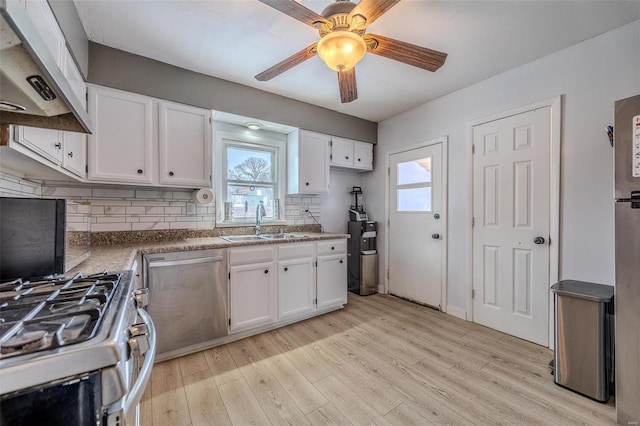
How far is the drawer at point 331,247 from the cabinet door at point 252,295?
0.60 m

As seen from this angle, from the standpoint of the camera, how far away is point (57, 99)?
840 millimetres

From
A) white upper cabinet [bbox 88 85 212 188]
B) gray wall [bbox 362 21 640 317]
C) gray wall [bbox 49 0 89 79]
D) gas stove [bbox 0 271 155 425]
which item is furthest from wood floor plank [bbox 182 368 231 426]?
gray wall [bbox 362 21 640 317]

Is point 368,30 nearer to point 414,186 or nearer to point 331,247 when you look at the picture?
point 414,186

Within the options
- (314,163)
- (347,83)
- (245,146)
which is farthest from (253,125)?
(347,83)

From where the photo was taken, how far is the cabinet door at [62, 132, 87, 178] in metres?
1.59

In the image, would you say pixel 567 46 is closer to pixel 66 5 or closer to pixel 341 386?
pixel 341 386

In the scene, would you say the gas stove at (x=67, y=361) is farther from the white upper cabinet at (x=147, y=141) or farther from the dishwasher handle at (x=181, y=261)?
the white upper cabinet at (x=147, y=141)

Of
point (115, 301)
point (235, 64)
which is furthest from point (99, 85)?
point (115, 301)

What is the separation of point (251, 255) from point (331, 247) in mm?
961

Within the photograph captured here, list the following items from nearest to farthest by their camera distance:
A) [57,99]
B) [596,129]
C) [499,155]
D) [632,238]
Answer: [57,99] → [632,238] → [596,129] → [499,155]

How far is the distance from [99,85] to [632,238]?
364 cm

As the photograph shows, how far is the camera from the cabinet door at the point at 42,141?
1.05 metres

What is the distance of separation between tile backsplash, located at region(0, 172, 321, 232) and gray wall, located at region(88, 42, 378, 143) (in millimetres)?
877

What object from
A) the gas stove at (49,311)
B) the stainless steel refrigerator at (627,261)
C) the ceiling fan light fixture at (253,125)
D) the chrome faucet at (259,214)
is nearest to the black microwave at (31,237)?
the gas stove at (49,311)
